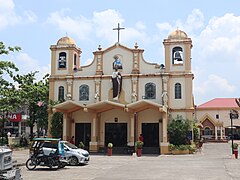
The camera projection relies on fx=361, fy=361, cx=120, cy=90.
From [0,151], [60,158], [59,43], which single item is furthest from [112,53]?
[0,151]

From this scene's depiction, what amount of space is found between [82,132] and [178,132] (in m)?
9.13

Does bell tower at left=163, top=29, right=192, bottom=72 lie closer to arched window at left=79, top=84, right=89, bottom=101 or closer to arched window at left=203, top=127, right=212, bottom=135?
arched window at left=79, top=84, right=89, bottom=101

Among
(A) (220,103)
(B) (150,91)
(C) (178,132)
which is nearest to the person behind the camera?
(C) (178,132)

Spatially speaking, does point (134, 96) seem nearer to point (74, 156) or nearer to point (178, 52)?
point (178, 52)

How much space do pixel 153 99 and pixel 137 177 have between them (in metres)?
17.7

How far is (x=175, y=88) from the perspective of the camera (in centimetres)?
3219

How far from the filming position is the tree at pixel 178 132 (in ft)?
99.5

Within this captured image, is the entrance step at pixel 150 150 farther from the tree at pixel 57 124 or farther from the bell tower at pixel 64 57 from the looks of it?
the bell tower at pixel 64 57

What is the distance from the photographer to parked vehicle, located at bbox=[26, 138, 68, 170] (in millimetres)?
17797

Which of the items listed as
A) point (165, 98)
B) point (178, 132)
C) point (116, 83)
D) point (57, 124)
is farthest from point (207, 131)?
point (57, 124)

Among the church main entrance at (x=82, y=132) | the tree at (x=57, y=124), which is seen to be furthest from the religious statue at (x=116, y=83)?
the tree at (x=57, y=124)

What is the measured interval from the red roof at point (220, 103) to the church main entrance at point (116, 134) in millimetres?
31447

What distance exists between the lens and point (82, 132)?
33781 millimetres

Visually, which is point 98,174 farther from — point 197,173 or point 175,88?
point 175,88
